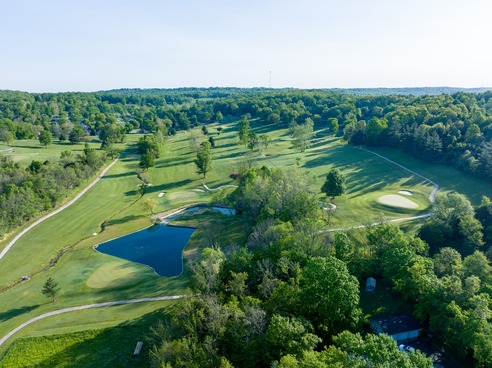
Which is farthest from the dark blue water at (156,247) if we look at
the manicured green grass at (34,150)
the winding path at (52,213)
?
the manicured green grass at (34,150)

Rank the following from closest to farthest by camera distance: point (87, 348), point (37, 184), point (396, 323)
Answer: point (396, 323)
point (87, 348)
point (37, 184)

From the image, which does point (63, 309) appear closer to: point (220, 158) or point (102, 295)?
point (102, 295)

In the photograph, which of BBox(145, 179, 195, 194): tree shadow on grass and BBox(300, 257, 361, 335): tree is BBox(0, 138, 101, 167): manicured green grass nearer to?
BBox(145, 179, 195, 194): tree shadow on grass

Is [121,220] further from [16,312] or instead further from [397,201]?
[397,201]

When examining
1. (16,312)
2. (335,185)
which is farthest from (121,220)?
(335,185)

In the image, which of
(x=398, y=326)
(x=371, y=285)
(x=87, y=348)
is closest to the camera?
(x=398, y=326)

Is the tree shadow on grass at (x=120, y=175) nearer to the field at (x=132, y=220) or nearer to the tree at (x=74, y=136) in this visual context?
the field at (x=132, y=220)

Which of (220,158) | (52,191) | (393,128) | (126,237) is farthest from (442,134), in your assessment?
(52,191)
